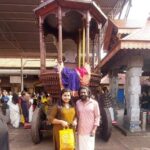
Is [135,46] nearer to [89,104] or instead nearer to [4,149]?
[89,104]

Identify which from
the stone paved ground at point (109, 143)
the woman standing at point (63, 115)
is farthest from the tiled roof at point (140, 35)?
the woman standing at point (63, 115)

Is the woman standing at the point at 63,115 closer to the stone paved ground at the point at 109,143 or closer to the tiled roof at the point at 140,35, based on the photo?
the stone paved ground at the point at 109,143

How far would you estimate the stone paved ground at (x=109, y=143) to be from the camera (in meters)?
8.56

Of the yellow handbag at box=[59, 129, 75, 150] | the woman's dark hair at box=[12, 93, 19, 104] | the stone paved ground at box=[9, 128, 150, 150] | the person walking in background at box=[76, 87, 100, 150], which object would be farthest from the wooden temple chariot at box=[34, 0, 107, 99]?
the woman's dark hair at box=[12, 93, 19, 104]

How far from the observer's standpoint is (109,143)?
916 centimetres

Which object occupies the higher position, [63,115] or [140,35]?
[140,35]

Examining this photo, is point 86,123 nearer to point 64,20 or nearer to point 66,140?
point 66,140

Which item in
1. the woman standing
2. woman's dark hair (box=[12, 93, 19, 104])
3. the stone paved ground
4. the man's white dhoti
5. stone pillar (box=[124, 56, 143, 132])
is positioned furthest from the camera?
woman's dark hair (box=[12, 93, 19, 104])

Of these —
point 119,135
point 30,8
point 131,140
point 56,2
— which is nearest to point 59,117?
point 56,2

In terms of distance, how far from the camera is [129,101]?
11.1 meters

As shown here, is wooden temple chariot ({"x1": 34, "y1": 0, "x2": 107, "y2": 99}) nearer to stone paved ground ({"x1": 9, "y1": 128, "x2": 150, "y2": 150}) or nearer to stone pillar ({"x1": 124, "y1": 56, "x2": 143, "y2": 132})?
stone paved ground ({"x1": 9, "y1": 128, "x2": 150, "y2": 150})

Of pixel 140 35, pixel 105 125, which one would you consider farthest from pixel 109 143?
pixel 140 35

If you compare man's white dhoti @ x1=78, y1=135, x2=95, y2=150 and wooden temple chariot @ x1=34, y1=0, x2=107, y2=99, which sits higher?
wooden temple chariot @ x1=34, y1=0, x2=107, y2=99

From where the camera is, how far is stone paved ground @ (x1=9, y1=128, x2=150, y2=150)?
28.1ft
